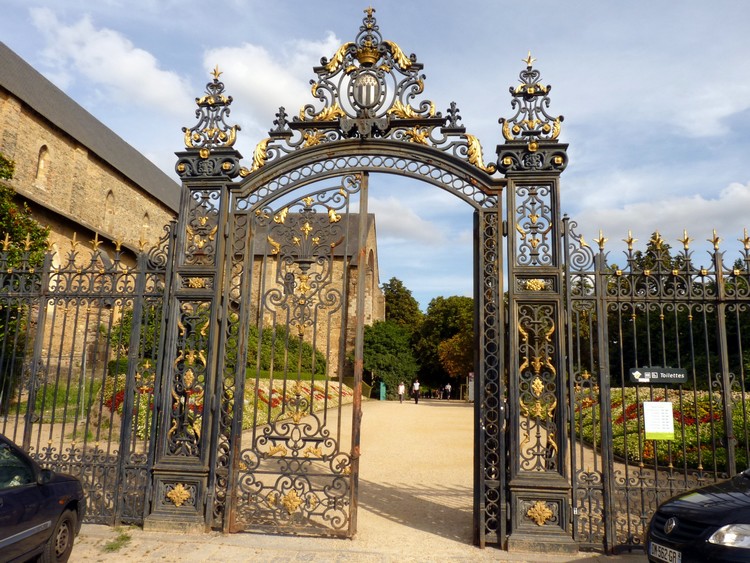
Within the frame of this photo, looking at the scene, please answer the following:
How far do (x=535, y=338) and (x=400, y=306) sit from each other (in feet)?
159

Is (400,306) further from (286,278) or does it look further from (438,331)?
(286,278)

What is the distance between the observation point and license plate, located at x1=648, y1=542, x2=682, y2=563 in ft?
12.9

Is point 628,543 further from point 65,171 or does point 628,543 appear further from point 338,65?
point 65,171

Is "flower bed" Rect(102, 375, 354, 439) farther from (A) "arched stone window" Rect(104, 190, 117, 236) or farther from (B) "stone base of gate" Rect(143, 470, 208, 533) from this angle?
(A) "arched stone window" Rect(104, 190, 117, 236)

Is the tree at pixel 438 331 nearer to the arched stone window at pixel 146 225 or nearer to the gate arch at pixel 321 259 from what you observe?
the arched stone window at pixel 146 225

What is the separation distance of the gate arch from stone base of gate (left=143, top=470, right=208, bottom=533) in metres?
0.01

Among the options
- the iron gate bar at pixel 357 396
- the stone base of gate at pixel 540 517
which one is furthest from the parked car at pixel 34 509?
→ the stone base of gate at pixel 540 517

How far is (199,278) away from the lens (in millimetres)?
6297

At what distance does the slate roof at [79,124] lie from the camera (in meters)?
22.8

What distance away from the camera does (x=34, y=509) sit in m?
4.19

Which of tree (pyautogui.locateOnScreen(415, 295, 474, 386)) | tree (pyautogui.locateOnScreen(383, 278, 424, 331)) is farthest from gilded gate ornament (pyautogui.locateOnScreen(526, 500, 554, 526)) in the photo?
tree (pyautogui.locateOnScreen(383, 278, 424, 331))

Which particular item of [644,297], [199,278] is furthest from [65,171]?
[644,297]

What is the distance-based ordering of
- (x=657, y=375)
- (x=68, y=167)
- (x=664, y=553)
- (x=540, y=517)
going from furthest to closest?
(x=68, y=167), (x=657, y=375), (x=540, y=517), (x=664, y=553)

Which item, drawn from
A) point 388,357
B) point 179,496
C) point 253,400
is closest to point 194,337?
point 179,496
